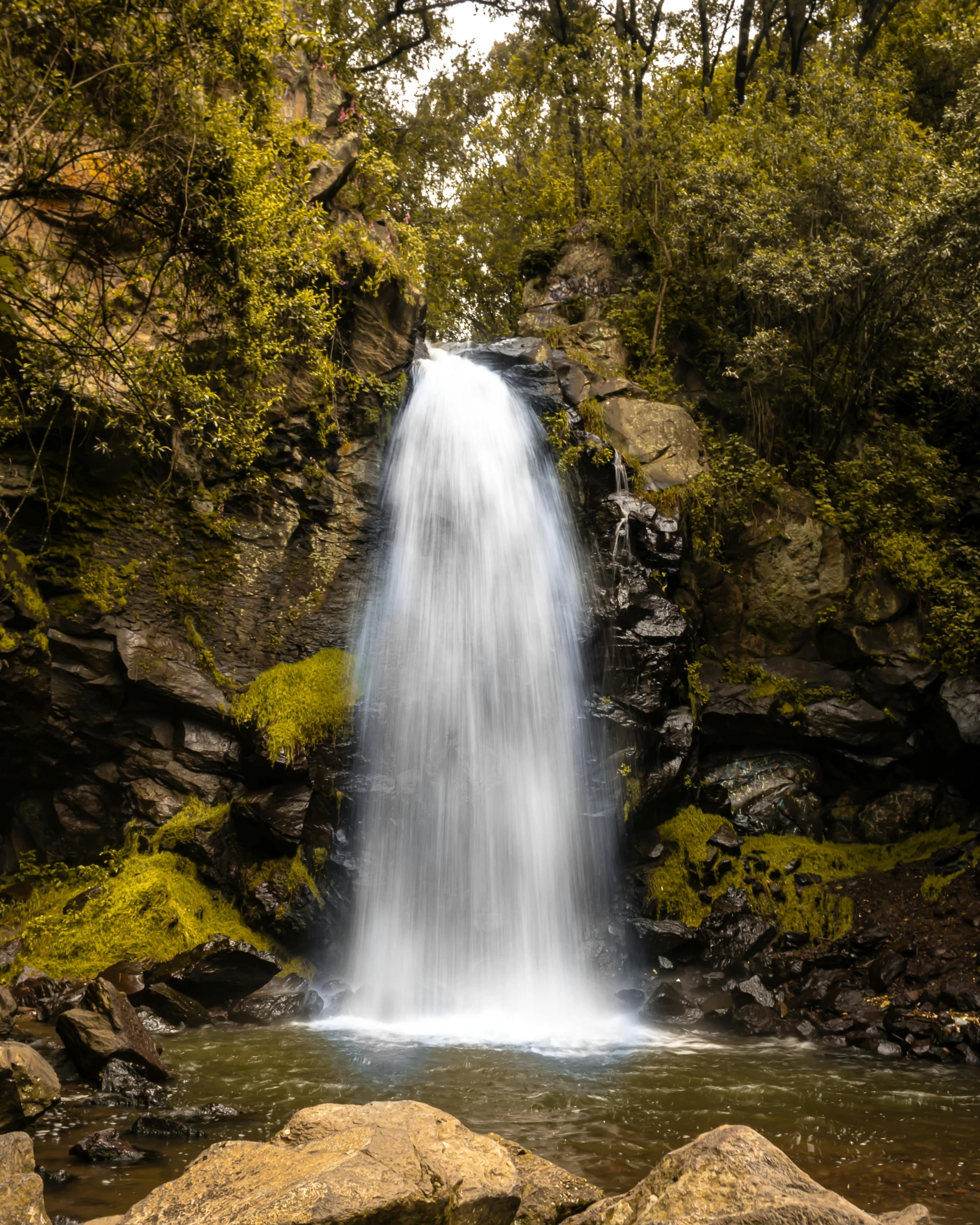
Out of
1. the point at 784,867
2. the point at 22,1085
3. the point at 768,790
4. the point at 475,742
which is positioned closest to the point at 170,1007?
the point at 22,1085

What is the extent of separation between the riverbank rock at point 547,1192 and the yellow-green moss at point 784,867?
23.8 ft

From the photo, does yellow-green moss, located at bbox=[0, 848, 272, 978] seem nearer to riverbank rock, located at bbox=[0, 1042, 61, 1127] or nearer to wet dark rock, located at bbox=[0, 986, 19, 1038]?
wet dark rock, located at bbox=[0, 986, 19, 1038]

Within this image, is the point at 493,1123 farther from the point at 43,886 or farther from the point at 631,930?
the point at 43,886

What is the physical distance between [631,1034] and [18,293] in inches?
412

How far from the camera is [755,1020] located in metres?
9.19

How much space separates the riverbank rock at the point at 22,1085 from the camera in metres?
4.95

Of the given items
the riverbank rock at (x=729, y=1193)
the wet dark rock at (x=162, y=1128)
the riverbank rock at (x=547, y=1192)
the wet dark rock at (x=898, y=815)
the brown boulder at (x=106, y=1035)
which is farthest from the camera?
the wet dark rock at (x=898, y=815)

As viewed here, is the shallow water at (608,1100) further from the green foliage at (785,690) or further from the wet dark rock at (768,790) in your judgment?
the green foliage at (785,690)

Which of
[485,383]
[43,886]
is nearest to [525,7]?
[485,383]

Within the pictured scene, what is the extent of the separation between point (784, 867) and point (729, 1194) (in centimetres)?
944

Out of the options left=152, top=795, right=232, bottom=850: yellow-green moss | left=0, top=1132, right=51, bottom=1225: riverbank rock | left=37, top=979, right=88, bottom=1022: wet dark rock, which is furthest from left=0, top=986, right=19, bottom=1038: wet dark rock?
left=0, top=1132, right=51, bottom=1225: riverbank rock

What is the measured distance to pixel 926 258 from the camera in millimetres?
12797

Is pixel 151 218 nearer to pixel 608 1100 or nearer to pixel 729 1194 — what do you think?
pixel 729 1194

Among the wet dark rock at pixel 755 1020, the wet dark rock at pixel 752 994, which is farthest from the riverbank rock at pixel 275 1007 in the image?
the wet dark rock at pixel 752 994
